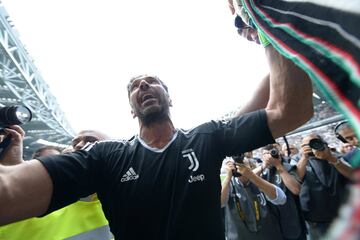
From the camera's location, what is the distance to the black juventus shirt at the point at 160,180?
1006 millimetres

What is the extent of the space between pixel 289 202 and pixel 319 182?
0.37 m

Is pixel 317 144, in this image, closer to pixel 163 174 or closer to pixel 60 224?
pixel 163 174

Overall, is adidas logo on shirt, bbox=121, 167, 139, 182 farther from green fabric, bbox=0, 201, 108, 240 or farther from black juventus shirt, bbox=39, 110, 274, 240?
green fabric, bbox=0, 201, 108, 240

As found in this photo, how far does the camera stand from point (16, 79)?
9406 mm

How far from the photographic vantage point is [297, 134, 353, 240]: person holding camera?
7.64 ft

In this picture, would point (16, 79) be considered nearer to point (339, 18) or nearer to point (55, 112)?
point (55, 112)

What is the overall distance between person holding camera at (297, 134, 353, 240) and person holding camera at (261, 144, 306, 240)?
83mm

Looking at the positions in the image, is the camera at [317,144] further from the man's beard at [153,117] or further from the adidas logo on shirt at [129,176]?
the adidas logo on shirt at [129,176]

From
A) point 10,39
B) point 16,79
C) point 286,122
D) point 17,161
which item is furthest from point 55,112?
point 286,122

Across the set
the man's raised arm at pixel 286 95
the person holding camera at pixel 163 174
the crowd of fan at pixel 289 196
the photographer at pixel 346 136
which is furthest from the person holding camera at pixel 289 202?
the man's raised arm at pixel 286 95

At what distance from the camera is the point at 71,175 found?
998mm

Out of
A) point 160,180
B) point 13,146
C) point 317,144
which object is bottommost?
point 317,144

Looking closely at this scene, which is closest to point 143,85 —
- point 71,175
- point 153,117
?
point 153,117

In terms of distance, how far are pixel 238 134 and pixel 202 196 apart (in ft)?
1.02
